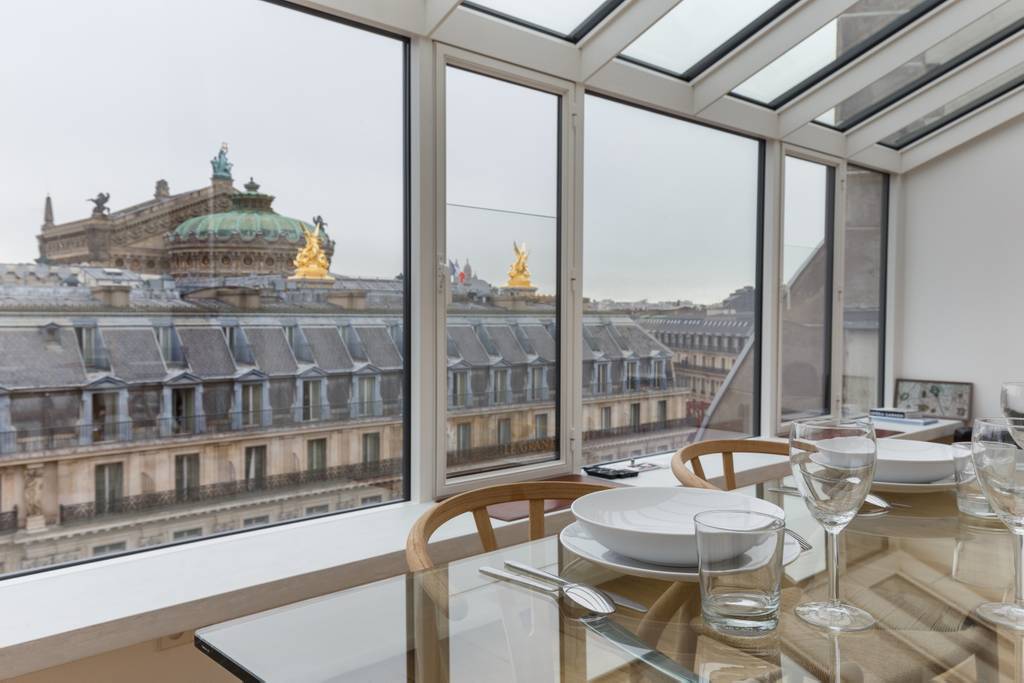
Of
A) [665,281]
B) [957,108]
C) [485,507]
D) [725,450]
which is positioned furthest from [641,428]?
[957,108]

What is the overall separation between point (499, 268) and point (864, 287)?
2.68m

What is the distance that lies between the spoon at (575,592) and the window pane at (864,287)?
3582 millimetres

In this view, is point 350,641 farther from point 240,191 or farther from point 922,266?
point 922,266

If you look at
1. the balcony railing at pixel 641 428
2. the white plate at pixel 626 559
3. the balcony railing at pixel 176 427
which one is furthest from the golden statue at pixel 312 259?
the white plate at pixel 626 559

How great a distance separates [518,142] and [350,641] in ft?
6.79

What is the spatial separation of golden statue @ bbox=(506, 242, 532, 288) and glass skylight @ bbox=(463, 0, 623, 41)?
29.7 inches

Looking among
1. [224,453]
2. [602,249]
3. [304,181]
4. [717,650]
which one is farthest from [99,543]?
[602,249]

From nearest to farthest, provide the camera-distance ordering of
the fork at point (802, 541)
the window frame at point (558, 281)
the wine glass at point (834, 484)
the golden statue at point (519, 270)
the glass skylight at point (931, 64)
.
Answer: the wine glass at point (834, 484)
the fork at point (802, 541)
the window frame at point (558, 281)
the golden statue at point (519, 270)
the glass skylight at point (931, 64)

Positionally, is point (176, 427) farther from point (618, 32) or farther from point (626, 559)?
point (618, 32)

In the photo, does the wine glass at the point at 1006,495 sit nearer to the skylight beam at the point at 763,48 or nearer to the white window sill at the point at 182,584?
the white window sill at the point at 182,584

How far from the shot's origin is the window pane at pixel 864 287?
4.14m

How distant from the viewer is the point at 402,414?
7.80 ft

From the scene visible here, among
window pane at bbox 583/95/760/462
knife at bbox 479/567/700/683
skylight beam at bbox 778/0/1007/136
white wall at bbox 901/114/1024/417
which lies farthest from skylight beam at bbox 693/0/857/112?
knife at bbox 479/567/700/683

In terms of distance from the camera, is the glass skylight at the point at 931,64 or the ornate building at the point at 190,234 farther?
the glass skylight at the point at 931,64
